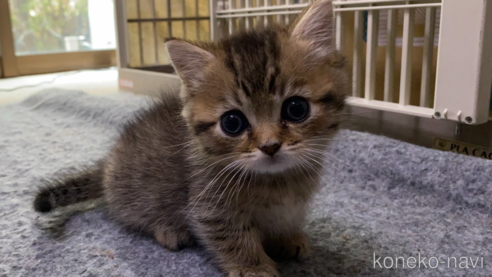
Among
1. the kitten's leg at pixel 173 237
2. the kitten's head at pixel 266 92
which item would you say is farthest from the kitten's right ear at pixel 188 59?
the kitten's leg at pixel 173 237

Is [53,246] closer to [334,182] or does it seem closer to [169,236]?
[169,236]

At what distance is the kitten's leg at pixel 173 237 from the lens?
0.94 metres

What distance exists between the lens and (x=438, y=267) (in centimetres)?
84

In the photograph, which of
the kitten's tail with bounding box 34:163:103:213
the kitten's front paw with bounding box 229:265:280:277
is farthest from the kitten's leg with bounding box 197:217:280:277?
the kitten's tail with bounding box 34:163:103:213

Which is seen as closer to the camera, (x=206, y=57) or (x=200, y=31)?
(x=206, y=57)

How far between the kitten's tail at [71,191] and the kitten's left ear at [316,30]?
0.64 meters

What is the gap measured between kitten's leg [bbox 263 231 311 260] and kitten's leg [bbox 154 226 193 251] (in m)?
0.17

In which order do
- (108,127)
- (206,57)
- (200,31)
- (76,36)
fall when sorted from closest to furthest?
(206,57) → (108,127) → (200,31) → (76,36)

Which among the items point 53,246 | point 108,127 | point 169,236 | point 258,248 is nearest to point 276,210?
point 258,248

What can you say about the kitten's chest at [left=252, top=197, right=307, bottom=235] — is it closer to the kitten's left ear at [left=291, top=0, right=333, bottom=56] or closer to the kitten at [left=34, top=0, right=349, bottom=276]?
the kitten at [left=34, top=0, right=349, bottom=276]

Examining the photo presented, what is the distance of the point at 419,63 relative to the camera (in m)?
1.41

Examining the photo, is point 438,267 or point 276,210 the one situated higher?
point 276,210

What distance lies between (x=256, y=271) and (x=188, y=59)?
42 centimetres

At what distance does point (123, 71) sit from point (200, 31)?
498 mm
